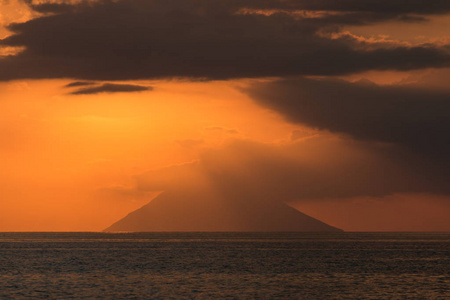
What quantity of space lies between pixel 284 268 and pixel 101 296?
169ft

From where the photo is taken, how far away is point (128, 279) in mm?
100062

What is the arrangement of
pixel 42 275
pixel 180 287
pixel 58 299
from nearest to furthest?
1. pixel 58 299
2. pixel 180 287
3. pixel 42 275

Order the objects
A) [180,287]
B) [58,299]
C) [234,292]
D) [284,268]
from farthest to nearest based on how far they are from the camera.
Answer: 1. [284,268]
2. [180,287]
3. [234,292]
4. [58,299]

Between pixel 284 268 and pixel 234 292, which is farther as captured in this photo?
pixel 284 268

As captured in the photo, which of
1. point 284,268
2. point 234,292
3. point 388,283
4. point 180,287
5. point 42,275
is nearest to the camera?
point 234,292

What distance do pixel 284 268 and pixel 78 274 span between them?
34.9 m

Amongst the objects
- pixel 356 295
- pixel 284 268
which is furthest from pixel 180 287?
pixel 284 268

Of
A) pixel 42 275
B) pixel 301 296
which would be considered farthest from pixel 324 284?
pixel 42 275

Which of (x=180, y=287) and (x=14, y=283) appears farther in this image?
(x=14, y=283)

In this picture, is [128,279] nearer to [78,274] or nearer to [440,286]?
[78,274]

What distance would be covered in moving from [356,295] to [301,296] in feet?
20.4

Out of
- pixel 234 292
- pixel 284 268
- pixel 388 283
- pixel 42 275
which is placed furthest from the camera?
pixel 284 268

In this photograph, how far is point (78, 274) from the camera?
110 m

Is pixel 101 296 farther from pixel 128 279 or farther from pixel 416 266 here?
pixel 416 266
